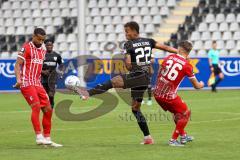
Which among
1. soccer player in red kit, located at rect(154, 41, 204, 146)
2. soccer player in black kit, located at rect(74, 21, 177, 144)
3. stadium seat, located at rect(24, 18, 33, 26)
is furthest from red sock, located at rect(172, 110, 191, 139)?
stadium seat, located at rect(24, 18, 33, 26)

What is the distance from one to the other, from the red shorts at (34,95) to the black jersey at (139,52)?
70.4 inches

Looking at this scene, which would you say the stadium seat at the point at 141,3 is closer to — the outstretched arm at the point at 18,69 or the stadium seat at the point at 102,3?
the stadium seat at the point at 102,3

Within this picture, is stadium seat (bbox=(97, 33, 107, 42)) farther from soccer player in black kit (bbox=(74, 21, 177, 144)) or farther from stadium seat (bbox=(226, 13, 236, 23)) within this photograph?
soccer player in black kit (bbox=(74, 21, 177, 144))

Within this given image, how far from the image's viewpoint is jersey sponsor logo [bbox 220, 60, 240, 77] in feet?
106

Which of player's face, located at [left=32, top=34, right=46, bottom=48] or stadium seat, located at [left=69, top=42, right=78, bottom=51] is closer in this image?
player's face, located at [left=32, top=34, right=46, bottom=48]

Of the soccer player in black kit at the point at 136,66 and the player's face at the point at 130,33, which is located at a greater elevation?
the player's face at the point at 130,33

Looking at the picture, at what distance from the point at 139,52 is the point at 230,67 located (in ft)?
64.6

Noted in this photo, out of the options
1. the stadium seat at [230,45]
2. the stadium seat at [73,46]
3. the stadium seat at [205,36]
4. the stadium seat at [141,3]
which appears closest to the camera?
Result: the stadium seat at [230,45]

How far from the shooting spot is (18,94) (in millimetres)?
32188

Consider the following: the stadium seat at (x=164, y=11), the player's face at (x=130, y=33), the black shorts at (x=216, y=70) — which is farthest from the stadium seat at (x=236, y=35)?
the player's face at (x=130, y=33)

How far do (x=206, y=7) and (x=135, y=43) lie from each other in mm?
25718

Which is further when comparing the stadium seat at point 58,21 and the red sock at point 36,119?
the stadium seat at point 58,21

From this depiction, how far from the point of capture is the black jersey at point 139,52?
44.3 feet

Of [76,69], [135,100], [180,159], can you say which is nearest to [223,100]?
[76,69]
